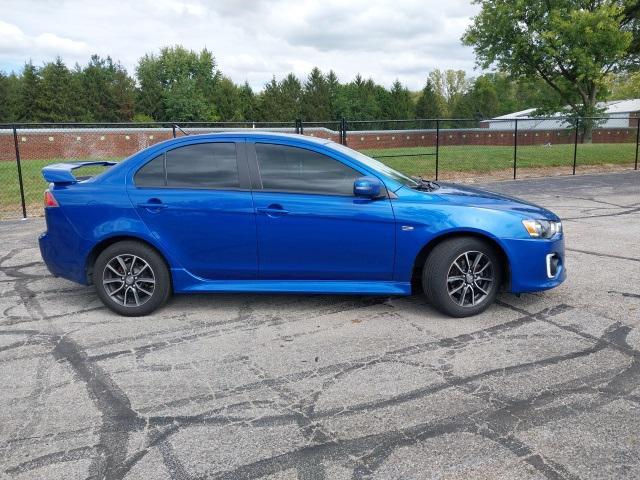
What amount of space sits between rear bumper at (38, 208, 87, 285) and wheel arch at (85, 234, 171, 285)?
0.14 feet

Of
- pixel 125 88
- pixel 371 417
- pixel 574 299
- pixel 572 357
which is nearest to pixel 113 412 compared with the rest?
pixel 371 417

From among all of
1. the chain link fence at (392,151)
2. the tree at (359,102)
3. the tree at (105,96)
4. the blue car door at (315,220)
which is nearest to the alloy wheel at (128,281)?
the blue car door at (315,220)

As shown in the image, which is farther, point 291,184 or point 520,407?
point 291,184

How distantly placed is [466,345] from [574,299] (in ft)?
5.59

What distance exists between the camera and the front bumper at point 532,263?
473 centimetres

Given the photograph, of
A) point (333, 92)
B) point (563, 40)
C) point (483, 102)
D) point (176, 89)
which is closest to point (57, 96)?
point (176, 89)

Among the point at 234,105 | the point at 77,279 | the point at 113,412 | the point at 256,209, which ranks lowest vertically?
the point at 113,412

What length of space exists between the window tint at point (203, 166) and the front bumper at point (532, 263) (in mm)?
2464

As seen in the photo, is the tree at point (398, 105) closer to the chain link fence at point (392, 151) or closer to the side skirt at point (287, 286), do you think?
the chain link fence at point (392, 151)

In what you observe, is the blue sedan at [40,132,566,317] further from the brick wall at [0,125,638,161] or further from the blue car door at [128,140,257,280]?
the brick wall at [0,125,638,161]

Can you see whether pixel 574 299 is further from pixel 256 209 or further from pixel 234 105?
pixel 234 105

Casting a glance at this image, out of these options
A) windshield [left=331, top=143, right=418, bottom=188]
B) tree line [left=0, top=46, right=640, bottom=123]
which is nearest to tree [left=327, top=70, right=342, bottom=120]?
tree line [left=0, top=46, right=640, bottom=123]

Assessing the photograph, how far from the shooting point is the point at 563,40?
92.8 ft

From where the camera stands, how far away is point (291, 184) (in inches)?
191
